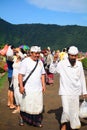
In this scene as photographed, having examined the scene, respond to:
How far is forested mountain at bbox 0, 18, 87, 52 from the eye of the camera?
401ft

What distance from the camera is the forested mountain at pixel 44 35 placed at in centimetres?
12231

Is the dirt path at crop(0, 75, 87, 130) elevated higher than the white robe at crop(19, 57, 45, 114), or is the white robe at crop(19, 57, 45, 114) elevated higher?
the white robe at crop(19, 57, 45, 114)

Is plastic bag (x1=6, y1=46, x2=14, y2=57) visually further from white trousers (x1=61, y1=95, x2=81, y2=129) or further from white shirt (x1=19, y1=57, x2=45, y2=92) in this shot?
white trousers (x1=61, y1=95, x2=81, y2=129)

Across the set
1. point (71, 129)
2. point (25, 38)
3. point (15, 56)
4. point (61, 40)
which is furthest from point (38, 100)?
point (25, 38)

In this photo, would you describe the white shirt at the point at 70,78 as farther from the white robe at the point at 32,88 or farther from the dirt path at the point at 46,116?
the dirt path at the point at 46,116

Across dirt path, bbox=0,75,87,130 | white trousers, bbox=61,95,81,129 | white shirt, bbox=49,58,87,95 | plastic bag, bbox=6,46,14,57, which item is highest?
plastic bag, bbox=6,46,14,57

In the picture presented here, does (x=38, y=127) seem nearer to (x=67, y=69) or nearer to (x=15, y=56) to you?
(x=67, y=69)

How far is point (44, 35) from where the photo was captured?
449ft

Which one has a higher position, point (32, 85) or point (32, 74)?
point (32, 74)

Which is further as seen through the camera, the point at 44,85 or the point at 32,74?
the point at 44,85

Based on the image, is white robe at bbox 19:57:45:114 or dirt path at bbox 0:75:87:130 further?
dirt path at bbox 0:75:87:130

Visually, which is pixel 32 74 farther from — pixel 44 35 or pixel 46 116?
pixel 44 35

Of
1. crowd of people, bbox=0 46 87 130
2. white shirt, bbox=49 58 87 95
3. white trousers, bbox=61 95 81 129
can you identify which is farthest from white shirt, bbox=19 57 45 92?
white trousers, bbox=61 95 81 129

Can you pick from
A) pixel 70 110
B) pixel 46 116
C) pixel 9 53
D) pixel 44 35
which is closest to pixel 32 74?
pixel 70 110
